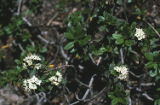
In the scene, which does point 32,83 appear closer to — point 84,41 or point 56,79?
point 56,79

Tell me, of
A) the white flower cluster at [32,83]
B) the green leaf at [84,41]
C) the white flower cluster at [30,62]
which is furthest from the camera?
the green leaf at [84,41]

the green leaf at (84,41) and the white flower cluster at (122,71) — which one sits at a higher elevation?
the green leaf at (84,41)

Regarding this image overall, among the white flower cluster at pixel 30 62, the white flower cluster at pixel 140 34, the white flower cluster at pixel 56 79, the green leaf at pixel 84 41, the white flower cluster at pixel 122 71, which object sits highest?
the green leaf at pixel 84 41

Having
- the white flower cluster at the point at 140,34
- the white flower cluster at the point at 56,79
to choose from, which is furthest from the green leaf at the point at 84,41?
the white flower cluster at the point at 140,34

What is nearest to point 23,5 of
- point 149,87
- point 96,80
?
point 96,80

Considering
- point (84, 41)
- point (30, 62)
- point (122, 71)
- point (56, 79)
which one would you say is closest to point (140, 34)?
point (122, 71)

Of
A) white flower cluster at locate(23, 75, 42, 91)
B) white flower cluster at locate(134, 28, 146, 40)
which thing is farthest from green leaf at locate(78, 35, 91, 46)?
white flower cluster at locate(23, 75, 42, 91)

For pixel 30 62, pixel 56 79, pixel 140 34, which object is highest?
pixel 30 62

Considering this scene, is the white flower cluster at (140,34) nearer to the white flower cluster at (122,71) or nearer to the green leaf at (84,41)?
the white flower cluster at (122,71)

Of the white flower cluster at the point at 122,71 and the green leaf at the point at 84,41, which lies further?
the green leaf at the point at 84,41

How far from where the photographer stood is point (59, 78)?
7.49 ft

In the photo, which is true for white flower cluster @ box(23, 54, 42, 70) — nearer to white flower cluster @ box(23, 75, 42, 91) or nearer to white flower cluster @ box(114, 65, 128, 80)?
white flower cluster @ box(23, 75, 42, 91)

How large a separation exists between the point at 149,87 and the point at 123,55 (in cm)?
64

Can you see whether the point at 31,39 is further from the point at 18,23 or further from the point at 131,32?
the point at 131,32
